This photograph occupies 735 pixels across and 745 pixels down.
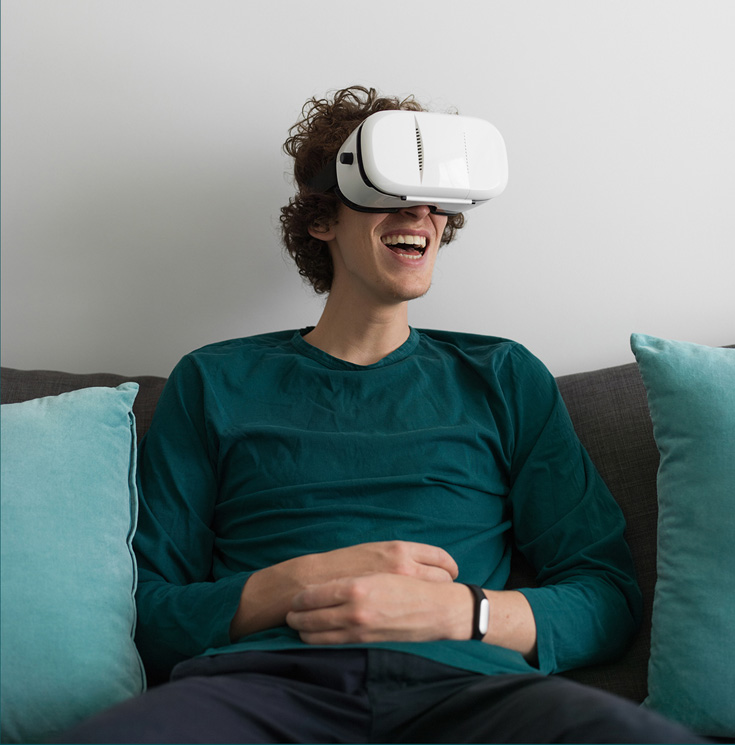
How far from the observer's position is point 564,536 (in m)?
1.29

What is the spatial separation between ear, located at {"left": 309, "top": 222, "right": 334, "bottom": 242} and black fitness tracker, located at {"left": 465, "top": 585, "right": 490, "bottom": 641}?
75cm

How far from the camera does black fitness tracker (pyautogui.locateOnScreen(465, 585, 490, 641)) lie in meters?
1.10

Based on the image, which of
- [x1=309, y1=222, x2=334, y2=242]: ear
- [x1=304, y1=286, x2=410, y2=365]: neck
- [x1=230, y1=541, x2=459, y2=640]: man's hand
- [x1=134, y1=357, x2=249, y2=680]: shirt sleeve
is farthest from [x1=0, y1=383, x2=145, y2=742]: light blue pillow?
[x1=309, y1=222, x2=334, y2=242]: ear

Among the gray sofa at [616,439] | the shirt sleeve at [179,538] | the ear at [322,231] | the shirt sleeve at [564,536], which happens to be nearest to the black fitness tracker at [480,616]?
the shirt sleeve at [564,536]

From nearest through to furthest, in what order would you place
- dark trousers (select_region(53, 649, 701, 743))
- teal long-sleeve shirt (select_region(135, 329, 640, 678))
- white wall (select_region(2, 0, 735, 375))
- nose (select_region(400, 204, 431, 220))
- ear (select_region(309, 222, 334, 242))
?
dark trousers (select_region(53, 649, 701, 743)) < teal long-sleeve shirt (select_region(135, 329, 640, 678)) < nose (select_region(400, 204, 431, 220)) < ear (select_region(309, 222, 334, 242)) < white wall (select_region(2, 0, 735, 375))

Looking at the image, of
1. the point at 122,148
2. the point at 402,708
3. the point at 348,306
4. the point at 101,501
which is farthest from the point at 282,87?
the point at 402,708

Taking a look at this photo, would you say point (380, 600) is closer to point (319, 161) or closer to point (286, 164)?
point (319, 161)

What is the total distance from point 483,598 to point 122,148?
1.26 metres

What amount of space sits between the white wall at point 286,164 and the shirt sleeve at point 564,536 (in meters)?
0.39

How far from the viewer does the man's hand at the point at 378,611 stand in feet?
3.44

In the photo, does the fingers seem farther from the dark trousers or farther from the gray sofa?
the gray sofa

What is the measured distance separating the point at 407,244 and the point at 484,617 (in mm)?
688

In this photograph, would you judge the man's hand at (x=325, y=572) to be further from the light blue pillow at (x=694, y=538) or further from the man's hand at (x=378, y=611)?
the light blue pillow at (x=694, y=538)

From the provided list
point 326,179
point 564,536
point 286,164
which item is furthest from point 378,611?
point 286,164
